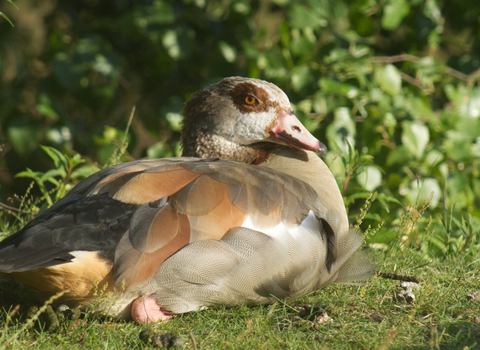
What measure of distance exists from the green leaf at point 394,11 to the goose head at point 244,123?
7.37 feet

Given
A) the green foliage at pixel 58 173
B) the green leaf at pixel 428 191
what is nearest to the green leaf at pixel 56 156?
the green foliage at pixel 58 173

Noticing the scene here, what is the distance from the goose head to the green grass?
1172 millimetres

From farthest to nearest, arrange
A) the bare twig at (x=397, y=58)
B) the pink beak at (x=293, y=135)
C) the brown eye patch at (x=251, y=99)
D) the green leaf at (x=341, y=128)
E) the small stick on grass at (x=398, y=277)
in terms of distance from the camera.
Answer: the bare twig at (x=397, y=58) → the green leaf at (x=341, y=128) → the brown eye patch at (x=251, y=99) → the pink beak at (x=293, y=135) → the small stick on grass at (x=398, y=277)

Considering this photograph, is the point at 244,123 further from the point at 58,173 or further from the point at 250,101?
the point at 58,173

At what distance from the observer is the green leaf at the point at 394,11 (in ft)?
17.2

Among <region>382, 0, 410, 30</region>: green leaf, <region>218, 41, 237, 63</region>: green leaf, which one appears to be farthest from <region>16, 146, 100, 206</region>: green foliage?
<region>382, 0, 410, 30</region>: green leaf

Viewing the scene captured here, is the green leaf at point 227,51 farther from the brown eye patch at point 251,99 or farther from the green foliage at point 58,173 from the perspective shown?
the green foliage at point 58,173

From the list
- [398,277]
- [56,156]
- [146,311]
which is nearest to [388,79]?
[398,277]

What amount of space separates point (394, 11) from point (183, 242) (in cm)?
395

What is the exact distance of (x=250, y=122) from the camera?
3584mm

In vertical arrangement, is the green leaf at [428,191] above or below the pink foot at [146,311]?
below

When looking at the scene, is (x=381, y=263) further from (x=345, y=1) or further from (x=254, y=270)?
(x=345, y=1)

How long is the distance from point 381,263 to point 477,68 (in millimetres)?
3345

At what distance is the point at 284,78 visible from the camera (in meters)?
5.25
